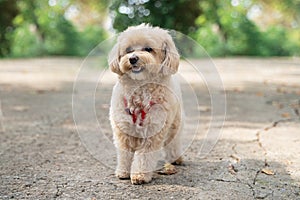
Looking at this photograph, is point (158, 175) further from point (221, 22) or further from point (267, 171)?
point (221, 22)

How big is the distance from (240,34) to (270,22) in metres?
7.58

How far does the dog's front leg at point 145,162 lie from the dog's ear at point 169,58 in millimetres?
535

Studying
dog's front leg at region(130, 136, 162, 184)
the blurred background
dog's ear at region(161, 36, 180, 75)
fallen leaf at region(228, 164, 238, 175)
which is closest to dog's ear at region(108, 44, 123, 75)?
dog's ear at region(161, 36, 180, 75)

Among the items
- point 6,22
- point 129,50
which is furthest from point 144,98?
point 6,22

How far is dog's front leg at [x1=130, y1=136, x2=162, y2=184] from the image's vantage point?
3.09 meters

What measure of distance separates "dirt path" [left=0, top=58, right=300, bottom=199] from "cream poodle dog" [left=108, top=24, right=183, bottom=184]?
0.82 feet

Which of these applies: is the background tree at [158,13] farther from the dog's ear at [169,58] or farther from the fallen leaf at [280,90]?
the dog's ear at [169,58]

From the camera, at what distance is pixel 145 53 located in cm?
298

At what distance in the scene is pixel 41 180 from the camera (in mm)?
3180

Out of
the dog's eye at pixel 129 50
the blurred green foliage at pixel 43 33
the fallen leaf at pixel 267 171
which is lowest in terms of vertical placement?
the fallen leaf at pixel 267 171

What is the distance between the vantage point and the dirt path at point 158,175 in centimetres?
297

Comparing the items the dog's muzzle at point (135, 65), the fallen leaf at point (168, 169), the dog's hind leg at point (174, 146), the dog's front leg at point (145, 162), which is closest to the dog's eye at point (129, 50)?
the dog's muzzle at point (135, 65)

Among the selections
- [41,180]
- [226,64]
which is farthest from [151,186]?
[226,64]

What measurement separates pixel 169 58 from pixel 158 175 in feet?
3.14
